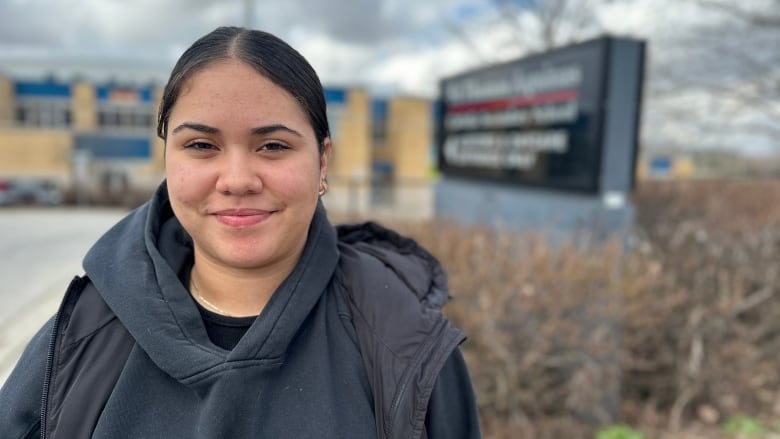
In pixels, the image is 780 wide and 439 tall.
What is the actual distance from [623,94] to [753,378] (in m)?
2.49

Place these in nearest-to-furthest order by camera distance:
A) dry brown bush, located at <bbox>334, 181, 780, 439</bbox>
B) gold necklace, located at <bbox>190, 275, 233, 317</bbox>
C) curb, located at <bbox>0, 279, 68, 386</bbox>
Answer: gold necklace, located at <bbox>190, 275, 233, 317</bbox> < dry brown bush, located at <bbox>334, 181, 780, 439</bbox> < curb, located at <bbox>0, 279, 68, 386</bbox>

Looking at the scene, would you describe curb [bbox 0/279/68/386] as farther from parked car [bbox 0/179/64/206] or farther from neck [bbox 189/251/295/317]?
parked car [bbox 0/179/64/206]

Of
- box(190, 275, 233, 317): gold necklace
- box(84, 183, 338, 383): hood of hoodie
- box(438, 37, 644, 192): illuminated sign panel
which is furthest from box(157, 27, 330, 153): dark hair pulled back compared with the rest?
box(438, 37, 644, 192): illuminated sign panel

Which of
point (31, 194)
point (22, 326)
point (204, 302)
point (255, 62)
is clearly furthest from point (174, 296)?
point (31, 194)

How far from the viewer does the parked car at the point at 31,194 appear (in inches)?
814

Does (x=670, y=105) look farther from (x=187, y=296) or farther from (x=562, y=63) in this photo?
(x=187, y=296)

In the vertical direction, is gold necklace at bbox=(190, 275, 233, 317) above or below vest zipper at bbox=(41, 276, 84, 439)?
above

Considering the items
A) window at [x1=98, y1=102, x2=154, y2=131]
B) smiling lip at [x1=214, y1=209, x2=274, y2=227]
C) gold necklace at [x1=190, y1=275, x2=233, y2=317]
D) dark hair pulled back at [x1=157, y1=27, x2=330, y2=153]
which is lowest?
gold necklace at [x1=190, y1=275, x2=233, y2=317]

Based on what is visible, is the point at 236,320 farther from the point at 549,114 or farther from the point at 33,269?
the point at 33,269

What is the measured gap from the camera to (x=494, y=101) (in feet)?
23.1

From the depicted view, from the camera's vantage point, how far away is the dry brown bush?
3.55m

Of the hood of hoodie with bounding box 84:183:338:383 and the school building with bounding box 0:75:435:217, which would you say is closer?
the hood of hoodie with bounding box 84:183:338:383

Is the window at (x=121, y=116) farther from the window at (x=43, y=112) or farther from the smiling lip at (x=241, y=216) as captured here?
the smiling lip at (x=241, y=216)

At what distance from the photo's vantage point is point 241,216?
1.33 m
